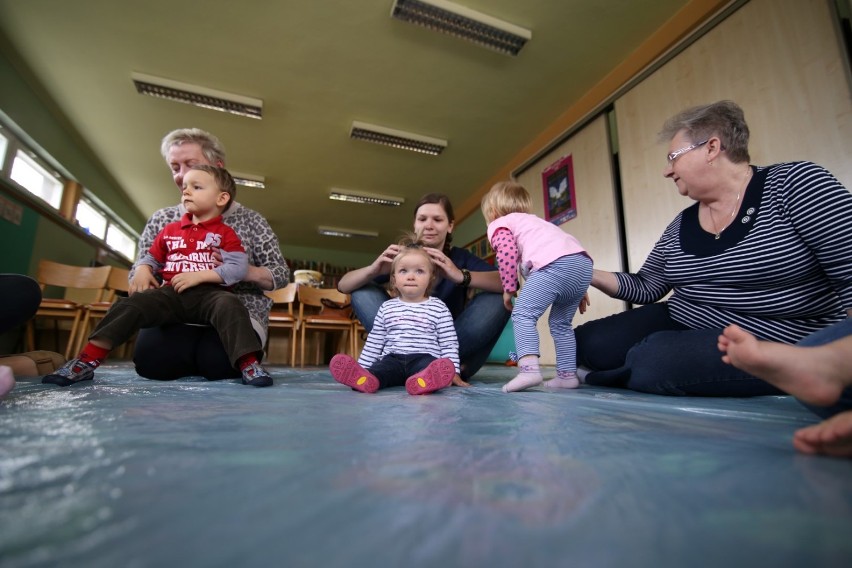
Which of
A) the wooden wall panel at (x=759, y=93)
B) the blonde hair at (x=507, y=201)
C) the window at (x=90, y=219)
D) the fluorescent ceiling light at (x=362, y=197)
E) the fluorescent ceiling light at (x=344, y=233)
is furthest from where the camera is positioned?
the fluorescent ceiling light at (x=344, y=233)

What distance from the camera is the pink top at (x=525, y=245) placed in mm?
1540

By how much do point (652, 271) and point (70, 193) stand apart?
18.2 feet

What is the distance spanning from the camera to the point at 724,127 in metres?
1.22

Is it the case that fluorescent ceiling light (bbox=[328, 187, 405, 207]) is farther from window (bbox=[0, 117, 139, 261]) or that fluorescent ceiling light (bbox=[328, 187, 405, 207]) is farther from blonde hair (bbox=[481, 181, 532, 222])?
blonde hair (bbox=[481, 181, 532, 222])

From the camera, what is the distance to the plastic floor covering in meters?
0.26

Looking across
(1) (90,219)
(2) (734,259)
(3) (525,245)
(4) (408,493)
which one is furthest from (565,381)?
(1) (90,219)

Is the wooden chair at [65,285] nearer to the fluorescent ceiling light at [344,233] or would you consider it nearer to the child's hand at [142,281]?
the child's hand at [142,281]

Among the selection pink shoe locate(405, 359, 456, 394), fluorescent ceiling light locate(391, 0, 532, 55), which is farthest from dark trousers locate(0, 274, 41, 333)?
fluorescent ceiling light locate(391, 0, 532, 55)

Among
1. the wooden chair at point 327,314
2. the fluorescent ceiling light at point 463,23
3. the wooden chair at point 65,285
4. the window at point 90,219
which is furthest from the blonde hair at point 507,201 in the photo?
the window at point 90,219

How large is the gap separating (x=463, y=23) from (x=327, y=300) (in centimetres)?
250

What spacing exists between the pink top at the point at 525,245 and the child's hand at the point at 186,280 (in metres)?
1.09

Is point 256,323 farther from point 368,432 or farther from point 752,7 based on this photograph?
point 752,7

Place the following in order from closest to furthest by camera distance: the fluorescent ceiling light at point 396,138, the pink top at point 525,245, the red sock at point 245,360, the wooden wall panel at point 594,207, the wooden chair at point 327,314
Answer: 1. the red sock at point 245,360
2. the pink top at point 525,245
3. the wooden wall panel at point 594,207
4. the wooden chair at point 327,314
5. the fluorescent ceiling light at point 396,138

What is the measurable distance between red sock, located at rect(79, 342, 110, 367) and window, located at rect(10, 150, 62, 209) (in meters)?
→ 3.46
